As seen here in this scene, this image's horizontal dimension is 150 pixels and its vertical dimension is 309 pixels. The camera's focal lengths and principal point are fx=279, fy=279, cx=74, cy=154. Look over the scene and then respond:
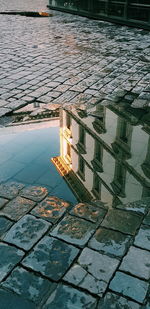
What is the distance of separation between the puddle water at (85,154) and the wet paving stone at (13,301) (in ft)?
5.38

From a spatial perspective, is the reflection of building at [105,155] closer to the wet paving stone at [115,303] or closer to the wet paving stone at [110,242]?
the wet paving stone at [110,242]

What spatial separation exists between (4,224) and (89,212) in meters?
1.13

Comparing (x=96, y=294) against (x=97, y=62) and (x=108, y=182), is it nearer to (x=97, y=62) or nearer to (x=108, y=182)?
(x=108, y=182)

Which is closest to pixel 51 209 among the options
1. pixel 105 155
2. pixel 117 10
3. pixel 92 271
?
pixel 92 271

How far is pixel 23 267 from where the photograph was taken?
3.01 metres

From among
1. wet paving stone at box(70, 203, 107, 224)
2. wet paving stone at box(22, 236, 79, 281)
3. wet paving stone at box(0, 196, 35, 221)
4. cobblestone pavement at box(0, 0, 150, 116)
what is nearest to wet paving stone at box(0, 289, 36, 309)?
wet paving stone at box(22, 236, 79, 281)

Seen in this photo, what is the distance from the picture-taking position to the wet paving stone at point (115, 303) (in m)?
2.62

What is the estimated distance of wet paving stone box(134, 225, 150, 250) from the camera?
10.7 feet

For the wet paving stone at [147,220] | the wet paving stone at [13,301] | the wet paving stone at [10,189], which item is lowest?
the wet paving stone at [13,301]

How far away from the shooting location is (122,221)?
364 centimetres

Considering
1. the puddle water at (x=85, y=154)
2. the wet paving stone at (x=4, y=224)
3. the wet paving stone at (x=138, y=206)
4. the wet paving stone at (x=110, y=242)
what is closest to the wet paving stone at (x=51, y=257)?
the wet paving stone at (x=110, y=242)

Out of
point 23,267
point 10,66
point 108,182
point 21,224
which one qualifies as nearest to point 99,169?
point 108,182

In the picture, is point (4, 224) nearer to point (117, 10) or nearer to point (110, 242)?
point (110, 242)

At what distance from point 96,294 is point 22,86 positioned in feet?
20.8
